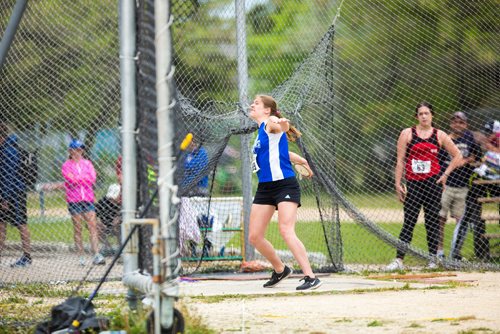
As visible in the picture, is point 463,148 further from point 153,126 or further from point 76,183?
point 153,126

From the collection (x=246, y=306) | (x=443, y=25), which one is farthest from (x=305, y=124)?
(x=443, y=25)

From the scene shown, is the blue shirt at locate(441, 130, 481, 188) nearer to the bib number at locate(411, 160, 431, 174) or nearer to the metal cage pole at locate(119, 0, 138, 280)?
the bib number at locate(411, 160, 431, 174)

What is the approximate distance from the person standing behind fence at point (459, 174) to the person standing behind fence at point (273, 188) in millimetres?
3925

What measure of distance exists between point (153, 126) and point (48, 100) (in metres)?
5.15

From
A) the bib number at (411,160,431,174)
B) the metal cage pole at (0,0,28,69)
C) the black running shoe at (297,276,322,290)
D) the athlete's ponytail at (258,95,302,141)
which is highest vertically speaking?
the metal cage pole at (0,0,28,69)

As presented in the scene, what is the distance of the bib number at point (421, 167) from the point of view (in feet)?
38.4

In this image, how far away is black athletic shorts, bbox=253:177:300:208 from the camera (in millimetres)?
9336

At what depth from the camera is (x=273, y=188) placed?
9430 mm

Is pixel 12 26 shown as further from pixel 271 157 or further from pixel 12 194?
pixel 12 194

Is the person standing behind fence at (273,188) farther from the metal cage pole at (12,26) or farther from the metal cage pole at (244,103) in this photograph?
the metal cage pole at (12,26)

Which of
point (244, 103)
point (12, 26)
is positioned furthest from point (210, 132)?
point (12, 26)

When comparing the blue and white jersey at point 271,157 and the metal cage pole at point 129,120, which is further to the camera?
the blue and white jersey at point 271,157

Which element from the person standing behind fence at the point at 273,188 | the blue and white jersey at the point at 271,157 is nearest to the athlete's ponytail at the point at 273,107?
the person standing behind fence at the point at 273,188

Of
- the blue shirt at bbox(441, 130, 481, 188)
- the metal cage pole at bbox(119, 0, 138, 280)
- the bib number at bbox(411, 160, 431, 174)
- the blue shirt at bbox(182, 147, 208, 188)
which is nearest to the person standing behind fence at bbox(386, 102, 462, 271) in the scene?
the bib number at bbox(411, 160, 431, 174)
